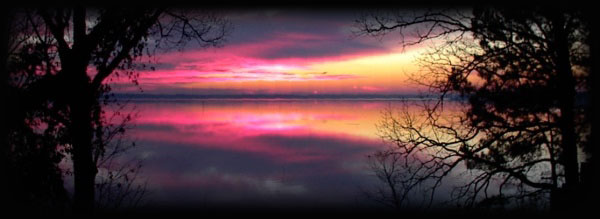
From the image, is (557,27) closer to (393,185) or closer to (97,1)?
(393,185)

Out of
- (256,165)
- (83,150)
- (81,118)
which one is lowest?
(256,165)

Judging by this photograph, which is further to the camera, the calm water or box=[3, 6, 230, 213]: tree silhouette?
the calm water

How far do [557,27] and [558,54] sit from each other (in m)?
0.19

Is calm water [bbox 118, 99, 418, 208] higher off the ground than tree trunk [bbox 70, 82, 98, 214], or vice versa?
tree trunk [bbox 70, 82, 98, 214]

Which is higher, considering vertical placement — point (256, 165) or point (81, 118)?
point (81, 118)

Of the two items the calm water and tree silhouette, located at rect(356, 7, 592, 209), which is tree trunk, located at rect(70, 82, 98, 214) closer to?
the calm water

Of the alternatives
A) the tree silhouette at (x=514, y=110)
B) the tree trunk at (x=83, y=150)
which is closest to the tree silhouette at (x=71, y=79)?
the tree trunk at (x=83, y=150)

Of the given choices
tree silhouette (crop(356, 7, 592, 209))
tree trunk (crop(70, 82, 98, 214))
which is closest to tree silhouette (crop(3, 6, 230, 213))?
tree trunk (crop(70, 82, 98, 214))

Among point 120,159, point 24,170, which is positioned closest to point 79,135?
point 24,170

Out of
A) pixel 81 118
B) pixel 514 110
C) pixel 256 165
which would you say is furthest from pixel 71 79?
pixel 256 165

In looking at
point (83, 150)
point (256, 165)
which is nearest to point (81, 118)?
point (83, 150)

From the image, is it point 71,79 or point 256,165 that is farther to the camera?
point 256,165

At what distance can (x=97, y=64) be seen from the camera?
134 inches

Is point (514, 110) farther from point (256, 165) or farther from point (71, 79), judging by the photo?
point (256, 165)
